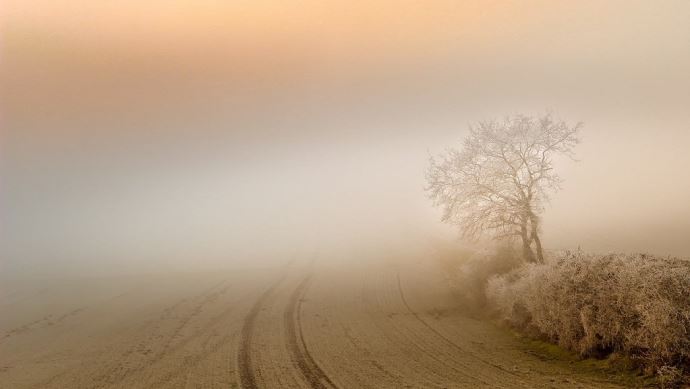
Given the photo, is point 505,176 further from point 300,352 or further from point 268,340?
point 268,340

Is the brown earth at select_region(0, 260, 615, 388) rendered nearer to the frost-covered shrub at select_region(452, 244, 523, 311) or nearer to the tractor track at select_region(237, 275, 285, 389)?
the tractor track at select_region(237, 275, 285, 389)

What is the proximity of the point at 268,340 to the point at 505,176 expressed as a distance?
1491cm

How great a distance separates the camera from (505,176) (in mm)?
22109

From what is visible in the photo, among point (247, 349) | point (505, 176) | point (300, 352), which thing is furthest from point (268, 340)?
point (505, 176)

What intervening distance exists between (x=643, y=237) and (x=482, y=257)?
17.3m

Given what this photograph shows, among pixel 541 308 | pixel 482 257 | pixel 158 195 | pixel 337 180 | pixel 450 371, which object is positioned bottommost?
pixel 450 371

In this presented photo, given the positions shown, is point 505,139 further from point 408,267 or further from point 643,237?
point 643,237

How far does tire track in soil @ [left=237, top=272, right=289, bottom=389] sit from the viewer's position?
36.6ft

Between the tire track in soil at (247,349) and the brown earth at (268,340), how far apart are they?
0.05 metres

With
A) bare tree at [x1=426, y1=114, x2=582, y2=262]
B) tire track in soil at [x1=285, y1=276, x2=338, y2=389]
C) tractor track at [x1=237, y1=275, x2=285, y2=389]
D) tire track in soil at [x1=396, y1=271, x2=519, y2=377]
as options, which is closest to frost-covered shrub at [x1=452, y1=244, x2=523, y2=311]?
bare tree at [x1=426, y1=114, x2=582, y2=262]

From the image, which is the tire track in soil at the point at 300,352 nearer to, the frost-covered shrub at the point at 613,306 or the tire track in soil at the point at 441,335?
the tire track in soil at the point at 441,335

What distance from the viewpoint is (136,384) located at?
11398 mm

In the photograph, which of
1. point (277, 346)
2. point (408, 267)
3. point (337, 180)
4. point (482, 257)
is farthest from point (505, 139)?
point (337, 180)

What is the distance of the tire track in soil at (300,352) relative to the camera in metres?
10.9
